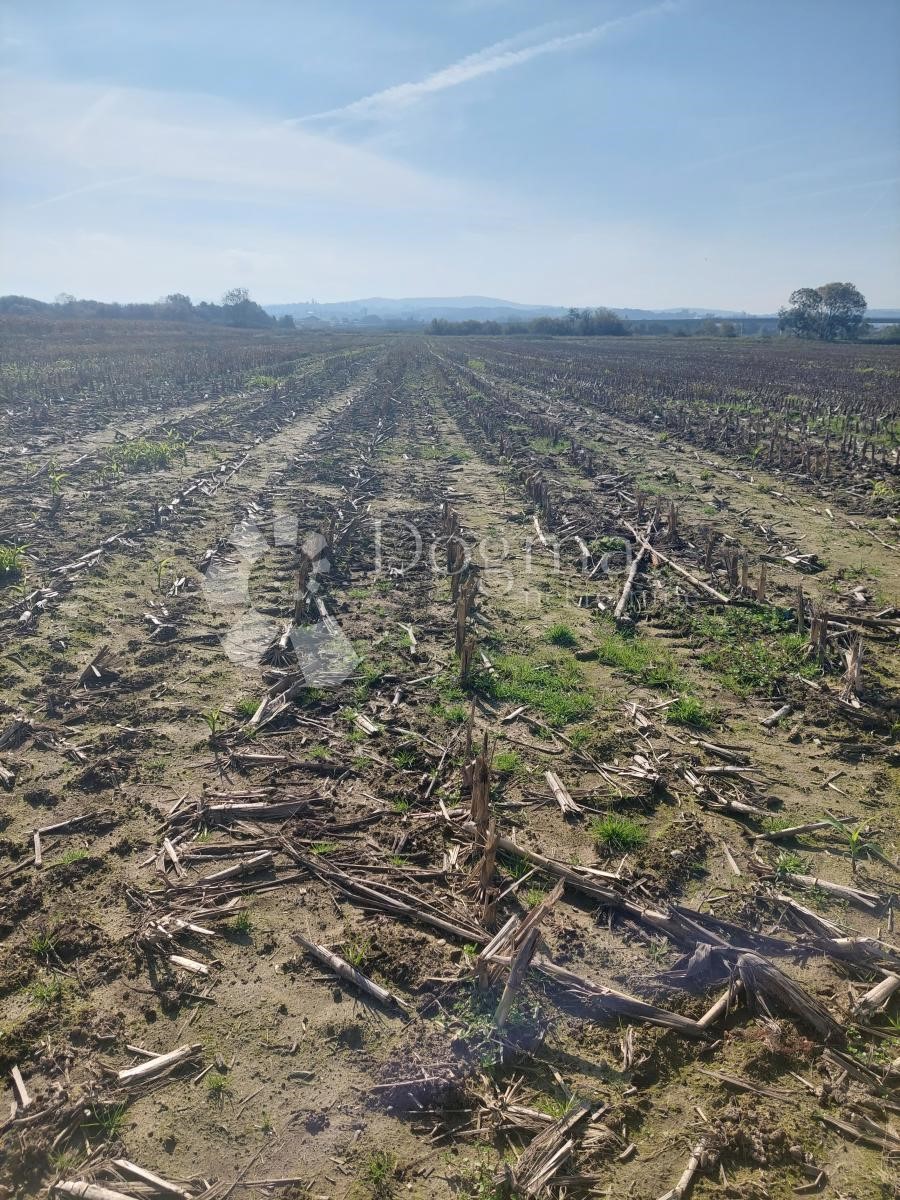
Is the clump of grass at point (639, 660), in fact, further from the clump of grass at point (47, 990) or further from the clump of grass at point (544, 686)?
the clump of grass at point (47, 990)

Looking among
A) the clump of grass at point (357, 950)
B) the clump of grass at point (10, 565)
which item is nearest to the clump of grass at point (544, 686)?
the clump of grass at point (357, 950)

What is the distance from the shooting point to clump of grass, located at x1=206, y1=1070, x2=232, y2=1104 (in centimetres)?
377

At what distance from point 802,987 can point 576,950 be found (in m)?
1.38

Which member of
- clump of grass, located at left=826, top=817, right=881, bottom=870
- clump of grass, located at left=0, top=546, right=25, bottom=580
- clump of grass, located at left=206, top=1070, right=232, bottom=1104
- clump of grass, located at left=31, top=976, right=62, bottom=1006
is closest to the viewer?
clump of grass, located at left=206, top=1070, right=232, bottom=1104

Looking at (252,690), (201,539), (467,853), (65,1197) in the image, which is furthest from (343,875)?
(201,539)

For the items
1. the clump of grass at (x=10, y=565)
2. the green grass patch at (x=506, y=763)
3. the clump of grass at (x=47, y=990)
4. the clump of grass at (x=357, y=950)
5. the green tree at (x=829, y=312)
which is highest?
the green tree at (x=829, y=312)

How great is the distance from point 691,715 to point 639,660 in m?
1.29

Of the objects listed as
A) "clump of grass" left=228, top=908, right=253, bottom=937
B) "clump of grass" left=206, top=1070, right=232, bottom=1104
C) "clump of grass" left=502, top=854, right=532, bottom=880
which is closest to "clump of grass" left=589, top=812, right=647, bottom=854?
"clump of grass" left=502, top=854, right=532, bottom=880

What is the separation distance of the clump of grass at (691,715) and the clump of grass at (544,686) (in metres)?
0.83

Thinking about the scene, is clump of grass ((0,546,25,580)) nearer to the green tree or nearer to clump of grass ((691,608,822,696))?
clump of grass ((691,608,822,696))

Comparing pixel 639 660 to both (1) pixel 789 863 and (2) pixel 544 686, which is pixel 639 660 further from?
(1) pixel 789 863

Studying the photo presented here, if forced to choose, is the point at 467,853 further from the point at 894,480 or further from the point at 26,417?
the point at 26,417

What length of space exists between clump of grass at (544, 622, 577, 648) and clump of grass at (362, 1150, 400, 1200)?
6.14 metres

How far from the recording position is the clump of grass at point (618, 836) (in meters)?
5.62
